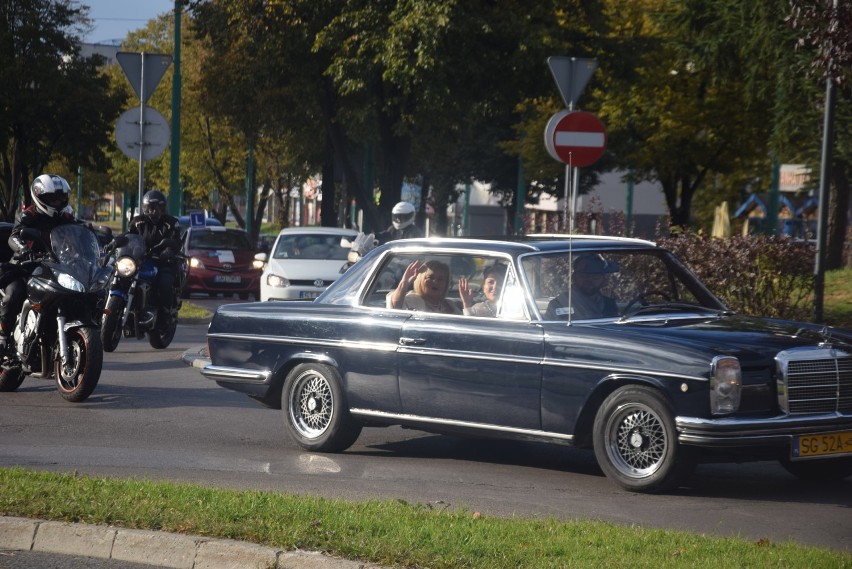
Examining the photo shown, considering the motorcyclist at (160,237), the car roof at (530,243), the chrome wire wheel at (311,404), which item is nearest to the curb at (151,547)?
the chrome wire wheel at (311,404)

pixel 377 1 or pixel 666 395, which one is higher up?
pixel 377 1

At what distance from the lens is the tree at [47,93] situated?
49.5m

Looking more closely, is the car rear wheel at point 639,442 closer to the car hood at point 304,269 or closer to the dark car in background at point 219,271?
the car hood at point 304,269

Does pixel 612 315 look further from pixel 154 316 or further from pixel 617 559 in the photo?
pixel 154 316

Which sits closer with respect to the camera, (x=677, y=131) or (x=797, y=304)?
(x=797, y=304)

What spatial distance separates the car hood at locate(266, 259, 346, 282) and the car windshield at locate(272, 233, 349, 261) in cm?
32

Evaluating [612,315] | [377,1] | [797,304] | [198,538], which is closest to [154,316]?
[797,304]

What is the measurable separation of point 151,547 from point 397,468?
9.87 feet

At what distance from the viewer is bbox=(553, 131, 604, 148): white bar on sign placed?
1487 cm

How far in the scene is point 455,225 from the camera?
84312 millimetres

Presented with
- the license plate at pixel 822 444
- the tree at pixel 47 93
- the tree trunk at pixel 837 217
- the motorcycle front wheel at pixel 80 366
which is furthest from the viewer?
the tree at pixel 47 93

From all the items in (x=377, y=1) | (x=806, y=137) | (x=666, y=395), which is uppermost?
(x=377, y=1)

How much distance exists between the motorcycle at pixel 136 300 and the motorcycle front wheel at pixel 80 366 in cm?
363

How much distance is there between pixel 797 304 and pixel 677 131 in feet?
75.5
